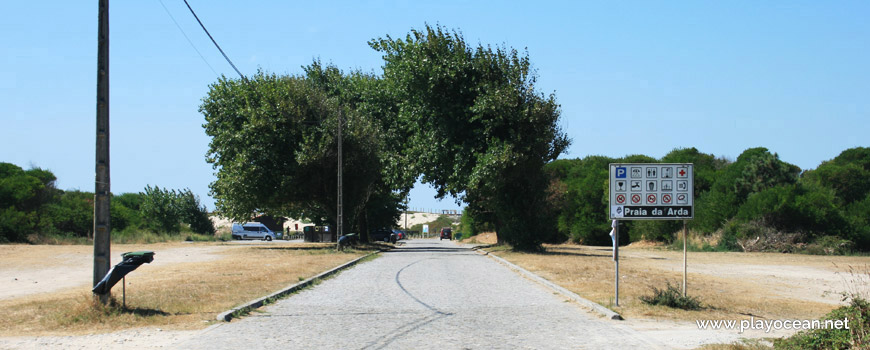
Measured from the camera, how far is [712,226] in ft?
163

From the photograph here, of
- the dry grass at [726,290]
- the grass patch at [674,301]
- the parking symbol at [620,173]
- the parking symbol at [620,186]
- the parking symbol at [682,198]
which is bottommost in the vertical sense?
the dry grass at [726,290]

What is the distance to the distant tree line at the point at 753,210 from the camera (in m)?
43.5

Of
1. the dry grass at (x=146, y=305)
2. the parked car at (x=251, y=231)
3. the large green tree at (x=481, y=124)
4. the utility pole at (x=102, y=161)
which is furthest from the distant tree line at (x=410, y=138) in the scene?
the parked car at (x=251, y=231)

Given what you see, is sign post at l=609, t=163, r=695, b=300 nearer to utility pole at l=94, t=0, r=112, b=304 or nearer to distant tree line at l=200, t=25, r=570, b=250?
utility pole at l=94, t=0, r=112, b=304

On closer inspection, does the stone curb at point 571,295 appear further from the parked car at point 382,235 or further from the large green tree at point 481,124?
the parked car at point 382,235

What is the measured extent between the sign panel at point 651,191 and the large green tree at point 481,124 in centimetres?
1974

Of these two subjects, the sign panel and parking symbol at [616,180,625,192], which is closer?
the sign panel

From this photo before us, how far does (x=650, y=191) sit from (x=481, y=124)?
22649 mm

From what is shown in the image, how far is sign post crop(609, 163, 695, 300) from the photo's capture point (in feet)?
42.5

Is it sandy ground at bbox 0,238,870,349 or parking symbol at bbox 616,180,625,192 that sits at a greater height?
parking symbol at bbox 616,180,625,192

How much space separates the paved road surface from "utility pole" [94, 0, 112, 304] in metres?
2.70

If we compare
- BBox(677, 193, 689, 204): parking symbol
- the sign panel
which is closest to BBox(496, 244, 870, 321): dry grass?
the sign panel

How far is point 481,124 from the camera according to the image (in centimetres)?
3550

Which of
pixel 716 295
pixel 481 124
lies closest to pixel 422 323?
pixel 716 295
